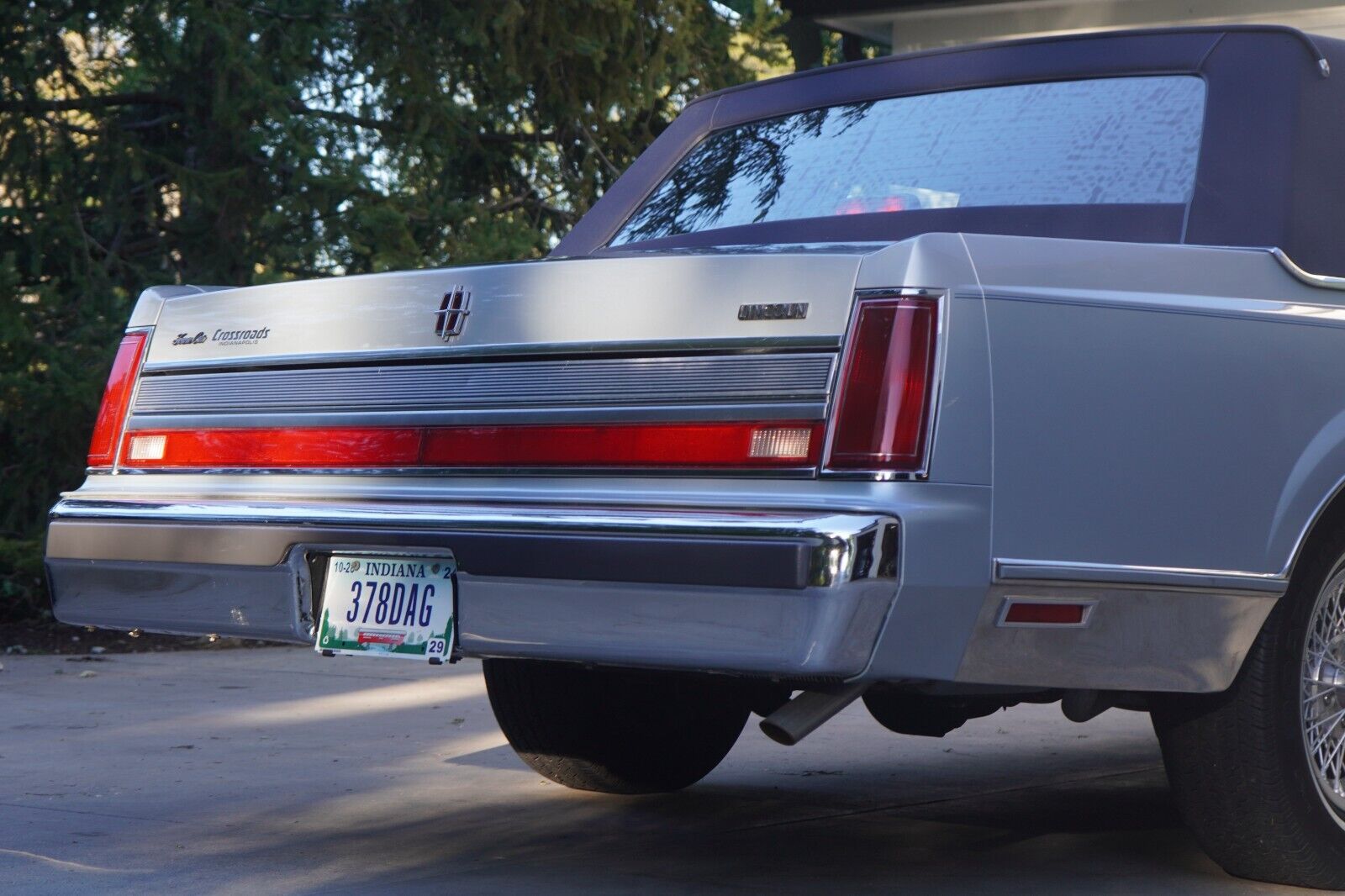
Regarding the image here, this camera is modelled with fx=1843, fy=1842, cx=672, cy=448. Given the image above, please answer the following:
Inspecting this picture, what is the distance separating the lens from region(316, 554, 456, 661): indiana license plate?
3537 mm

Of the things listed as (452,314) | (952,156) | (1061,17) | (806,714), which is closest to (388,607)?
(452,314)

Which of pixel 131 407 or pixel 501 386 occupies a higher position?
pixel 501 386

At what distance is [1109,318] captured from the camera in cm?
340

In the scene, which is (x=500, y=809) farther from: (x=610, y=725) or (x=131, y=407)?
(x=131, y=407)

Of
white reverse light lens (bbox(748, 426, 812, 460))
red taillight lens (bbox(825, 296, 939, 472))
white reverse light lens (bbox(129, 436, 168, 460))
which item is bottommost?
white reverse light lens (bbox(129, 436, 168, 460))

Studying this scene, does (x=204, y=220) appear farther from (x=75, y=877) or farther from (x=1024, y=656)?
(x=1024, y=656)

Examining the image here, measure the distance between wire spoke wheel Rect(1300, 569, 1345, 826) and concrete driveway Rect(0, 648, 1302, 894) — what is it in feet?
0.89

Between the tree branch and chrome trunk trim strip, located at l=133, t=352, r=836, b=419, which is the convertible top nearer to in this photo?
chrome trunk trim strip, located at l=133, t=352, r=836, b=419

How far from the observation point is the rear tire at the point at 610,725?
4836mm

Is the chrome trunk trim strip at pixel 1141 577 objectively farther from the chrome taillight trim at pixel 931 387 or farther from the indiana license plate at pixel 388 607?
the indiana license plate at pixel 388 607

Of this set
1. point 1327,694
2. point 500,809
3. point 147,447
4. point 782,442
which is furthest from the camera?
point 500,809

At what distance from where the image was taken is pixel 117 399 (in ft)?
14.4

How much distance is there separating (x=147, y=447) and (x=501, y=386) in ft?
3.60

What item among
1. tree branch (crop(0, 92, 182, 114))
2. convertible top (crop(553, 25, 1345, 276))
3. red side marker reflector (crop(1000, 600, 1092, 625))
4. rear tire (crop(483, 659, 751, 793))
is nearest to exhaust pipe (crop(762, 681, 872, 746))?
red side marker reflector (crop(1000, 600, 1092, 625))
